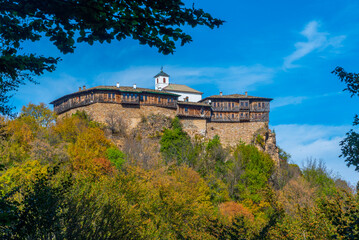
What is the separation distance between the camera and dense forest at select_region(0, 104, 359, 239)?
45.4 ft

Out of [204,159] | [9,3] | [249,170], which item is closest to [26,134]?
[204,159]

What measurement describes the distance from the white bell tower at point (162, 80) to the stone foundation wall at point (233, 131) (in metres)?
14.1

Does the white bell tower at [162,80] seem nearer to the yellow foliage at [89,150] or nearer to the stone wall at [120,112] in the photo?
the stone wall at [120,112]

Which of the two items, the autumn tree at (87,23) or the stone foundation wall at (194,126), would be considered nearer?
the autumn tree at (87,23)

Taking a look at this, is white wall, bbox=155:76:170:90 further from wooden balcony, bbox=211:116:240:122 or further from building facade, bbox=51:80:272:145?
wooden balcony, bbox=211:116:240:122

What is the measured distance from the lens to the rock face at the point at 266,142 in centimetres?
6159

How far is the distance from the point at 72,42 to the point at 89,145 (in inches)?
1510

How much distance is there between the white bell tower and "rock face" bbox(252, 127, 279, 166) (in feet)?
65.3

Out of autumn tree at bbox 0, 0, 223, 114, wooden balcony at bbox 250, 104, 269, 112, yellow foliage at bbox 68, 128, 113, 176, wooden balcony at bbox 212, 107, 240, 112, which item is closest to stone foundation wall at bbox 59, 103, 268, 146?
wooden balcony at bbox 212, 107, 240, 112

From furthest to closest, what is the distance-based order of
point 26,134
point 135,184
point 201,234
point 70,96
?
1. point 70,96
2. point 26,134
3. point 135,184
4. point 201,234

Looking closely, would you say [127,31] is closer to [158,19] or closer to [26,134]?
[158,19]

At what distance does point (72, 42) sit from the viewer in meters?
6.88

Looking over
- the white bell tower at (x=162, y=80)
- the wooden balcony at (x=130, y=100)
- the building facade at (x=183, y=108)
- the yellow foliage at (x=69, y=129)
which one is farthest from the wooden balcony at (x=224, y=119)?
the yellow foliage at (x=69, y=129)

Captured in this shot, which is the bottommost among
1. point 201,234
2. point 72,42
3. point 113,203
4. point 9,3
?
point 201,234
